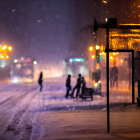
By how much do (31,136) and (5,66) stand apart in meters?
55.8

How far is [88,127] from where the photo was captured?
21.8 feet

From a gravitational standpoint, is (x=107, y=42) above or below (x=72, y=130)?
above

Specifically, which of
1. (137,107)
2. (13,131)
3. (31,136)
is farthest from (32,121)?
→ (137,107)

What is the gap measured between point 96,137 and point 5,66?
56.8 m

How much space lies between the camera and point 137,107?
1030 centimetres

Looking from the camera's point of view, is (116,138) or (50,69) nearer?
(116,138)

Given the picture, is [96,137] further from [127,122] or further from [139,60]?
[139,60]

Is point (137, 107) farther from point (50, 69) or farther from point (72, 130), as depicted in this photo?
point (50, 69)

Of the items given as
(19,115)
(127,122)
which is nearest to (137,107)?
(127,122)

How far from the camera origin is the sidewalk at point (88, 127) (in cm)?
562


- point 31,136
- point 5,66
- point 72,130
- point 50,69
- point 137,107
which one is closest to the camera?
point 31,136

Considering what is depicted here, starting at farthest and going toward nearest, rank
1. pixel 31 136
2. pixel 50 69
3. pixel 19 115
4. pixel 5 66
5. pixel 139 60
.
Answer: pixel 50 69
pixel 5 66
pixel 139 60
pixel 19 115
pixel 31 136

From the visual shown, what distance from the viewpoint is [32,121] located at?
776cm

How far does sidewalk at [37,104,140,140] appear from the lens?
18.4ft
